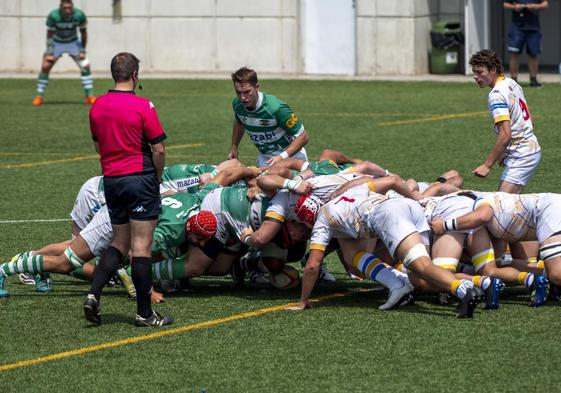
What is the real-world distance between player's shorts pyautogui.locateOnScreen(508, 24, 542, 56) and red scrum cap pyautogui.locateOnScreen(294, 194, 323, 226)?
55.8 feet

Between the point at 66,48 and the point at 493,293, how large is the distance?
18307 mm

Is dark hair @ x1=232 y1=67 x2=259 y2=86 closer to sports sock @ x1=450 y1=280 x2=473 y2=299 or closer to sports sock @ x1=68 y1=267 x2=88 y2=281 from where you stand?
sports sock @ x1=68 y1=267 x2=88 y2=281

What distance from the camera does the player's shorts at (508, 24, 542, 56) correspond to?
87.5 feet

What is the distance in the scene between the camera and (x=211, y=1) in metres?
32.6

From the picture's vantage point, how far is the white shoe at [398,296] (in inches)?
390

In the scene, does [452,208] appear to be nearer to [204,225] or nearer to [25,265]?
[204,225]

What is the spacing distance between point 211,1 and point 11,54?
5137 mm

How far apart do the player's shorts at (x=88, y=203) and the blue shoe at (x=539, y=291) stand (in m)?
3.58

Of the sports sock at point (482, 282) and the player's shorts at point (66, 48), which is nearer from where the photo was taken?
the sports sock at point (482, 282)

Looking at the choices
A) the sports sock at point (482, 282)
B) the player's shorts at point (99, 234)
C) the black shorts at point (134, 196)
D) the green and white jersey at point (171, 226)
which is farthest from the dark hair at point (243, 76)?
the sports sock at point (482, 282)

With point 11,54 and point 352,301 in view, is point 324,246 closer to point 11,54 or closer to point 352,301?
point 352,301

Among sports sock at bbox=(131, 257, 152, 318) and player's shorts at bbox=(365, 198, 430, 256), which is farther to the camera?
player's shorts at bbox=(365, 198, 430, 256)

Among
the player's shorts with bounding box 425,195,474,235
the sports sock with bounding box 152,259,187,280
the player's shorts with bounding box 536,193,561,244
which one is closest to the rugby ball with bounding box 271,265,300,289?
the sports sock with bounding box 152,259,187,280

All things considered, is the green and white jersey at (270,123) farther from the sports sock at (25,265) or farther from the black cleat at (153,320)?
the black cleat at (153,320)
